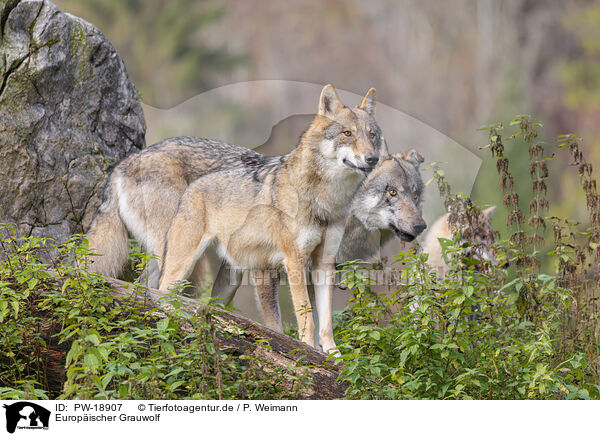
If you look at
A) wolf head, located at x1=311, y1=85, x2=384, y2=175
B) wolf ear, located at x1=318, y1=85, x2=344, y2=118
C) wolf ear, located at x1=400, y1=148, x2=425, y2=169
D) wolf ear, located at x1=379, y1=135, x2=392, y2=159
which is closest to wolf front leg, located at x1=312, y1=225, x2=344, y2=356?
wolf head, located at x1=311, y1=85, x2=384, y2=175

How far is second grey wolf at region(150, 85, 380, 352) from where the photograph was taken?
4.44 m

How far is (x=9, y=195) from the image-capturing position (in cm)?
540

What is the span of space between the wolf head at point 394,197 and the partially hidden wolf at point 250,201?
0.49m

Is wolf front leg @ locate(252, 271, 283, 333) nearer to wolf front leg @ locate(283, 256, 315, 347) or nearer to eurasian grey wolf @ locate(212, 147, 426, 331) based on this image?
eurasian grey wolf @ locate(212, 147, 426, 331)

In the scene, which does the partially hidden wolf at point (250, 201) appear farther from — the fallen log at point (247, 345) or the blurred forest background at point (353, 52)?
the fallen log at point (247, 345)

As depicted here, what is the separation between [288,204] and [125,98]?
7.24ft

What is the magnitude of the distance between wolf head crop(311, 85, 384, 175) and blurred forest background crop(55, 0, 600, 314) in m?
0.16

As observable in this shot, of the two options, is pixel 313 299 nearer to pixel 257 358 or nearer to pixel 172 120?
pixel 172 120

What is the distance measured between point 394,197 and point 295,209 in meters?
0.85

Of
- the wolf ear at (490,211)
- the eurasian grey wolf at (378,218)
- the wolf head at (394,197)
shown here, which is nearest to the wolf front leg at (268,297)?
the eurasian grey wolf at (378,218)
